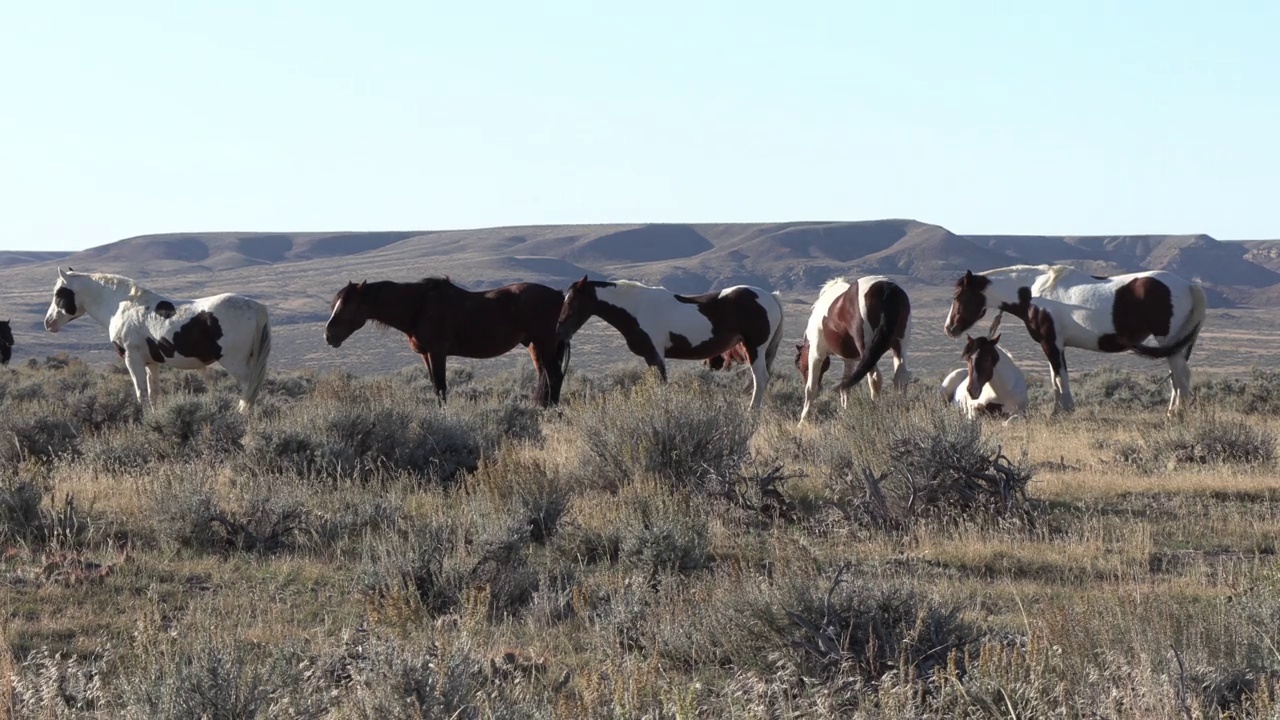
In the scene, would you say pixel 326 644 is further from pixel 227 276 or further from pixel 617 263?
pixel 617 263

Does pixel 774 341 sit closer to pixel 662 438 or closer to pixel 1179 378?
pixel 1179 378

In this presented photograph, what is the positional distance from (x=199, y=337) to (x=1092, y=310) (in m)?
10.1

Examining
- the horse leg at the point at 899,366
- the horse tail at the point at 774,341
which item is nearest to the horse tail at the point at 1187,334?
the horse leg at the point at 899,366

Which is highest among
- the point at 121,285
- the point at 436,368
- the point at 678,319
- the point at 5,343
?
the point at 121,285

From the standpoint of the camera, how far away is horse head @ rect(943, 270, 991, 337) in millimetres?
15734

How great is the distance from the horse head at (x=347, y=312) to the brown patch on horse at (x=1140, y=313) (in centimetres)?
852

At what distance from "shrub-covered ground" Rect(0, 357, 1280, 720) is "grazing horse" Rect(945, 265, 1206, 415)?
2.94 m

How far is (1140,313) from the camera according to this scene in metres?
15.1

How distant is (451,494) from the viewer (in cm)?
894

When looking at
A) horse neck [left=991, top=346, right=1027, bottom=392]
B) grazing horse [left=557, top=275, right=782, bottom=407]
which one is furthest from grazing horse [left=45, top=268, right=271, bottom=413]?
horse neck [left=991, top=346, right=1027, bottom=392]

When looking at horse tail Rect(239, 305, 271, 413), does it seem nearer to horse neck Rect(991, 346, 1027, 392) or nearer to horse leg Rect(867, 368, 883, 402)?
horse leg Rect(867, 368, 883, 402)

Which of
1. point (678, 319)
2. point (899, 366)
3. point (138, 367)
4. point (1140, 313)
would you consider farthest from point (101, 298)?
point (1140, 313)

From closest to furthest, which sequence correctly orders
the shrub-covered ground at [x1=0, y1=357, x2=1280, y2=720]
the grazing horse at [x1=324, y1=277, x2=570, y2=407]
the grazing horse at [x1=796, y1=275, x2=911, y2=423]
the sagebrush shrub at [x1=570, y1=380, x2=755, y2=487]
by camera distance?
the shrub-covered ground at [x1=0, y1=357, x2=1280, y2=720], the sagebrush shrub at [x1=570, y1=380, x2=755, y2=487], the grazing horse at [x1=796, y1=275, x2=911, y2=423], the grazing horse at [x1=324, y1=277, x2=570, y2=407]

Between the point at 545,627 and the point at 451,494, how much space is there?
3015mm
